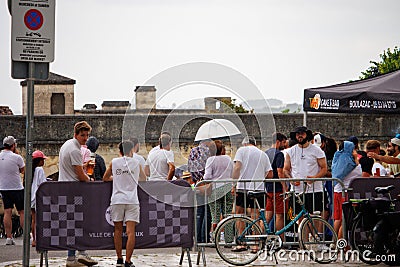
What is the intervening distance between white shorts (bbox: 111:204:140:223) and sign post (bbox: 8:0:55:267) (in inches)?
63.7

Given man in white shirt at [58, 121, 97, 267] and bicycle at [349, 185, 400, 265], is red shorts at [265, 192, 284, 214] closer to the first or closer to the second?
bicycle at [349, 185, 400, 265]

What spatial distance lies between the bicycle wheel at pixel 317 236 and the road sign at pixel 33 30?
4.47 metres

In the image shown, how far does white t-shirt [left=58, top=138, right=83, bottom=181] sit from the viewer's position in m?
10.9

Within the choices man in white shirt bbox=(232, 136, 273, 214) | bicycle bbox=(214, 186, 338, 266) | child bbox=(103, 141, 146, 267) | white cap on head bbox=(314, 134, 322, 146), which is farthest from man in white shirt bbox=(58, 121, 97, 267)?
white cap on head bbox=(314, 134, 322, 146)

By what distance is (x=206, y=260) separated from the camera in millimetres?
11883

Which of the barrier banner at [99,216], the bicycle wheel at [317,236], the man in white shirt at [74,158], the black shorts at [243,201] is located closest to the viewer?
the barrier banner at [99,216]

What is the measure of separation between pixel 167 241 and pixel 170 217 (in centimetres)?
33

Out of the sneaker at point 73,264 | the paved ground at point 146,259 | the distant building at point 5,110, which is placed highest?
the distant building at point 5,110

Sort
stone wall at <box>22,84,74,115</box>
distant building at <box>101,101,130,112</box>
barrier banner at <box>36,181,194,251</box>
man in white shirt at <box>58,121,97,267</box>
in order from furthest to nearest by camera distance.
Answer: distant building at <box>101,101,130,112</box>, stone wall at <box>22,84,74,115</box>, man in white shirt at <box>58,121,97,267</box>, barrier banner at <box>36,181,194,251</box>

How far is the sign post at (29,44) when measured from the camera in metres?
9.09

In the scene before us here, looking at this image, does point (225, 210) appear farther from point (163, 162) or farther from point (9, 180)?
point (9, 180)

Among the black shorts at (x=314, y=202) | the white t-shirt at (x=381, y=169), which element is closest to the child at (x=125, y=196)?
the black shorts at (x=314, y=202)

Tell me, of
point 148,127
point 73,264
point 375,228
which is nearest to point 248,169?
point 375,228

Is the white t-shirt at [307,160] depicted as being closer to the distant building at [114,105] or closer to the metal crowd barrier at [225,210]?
the metal crowd barrier at [225,210]
